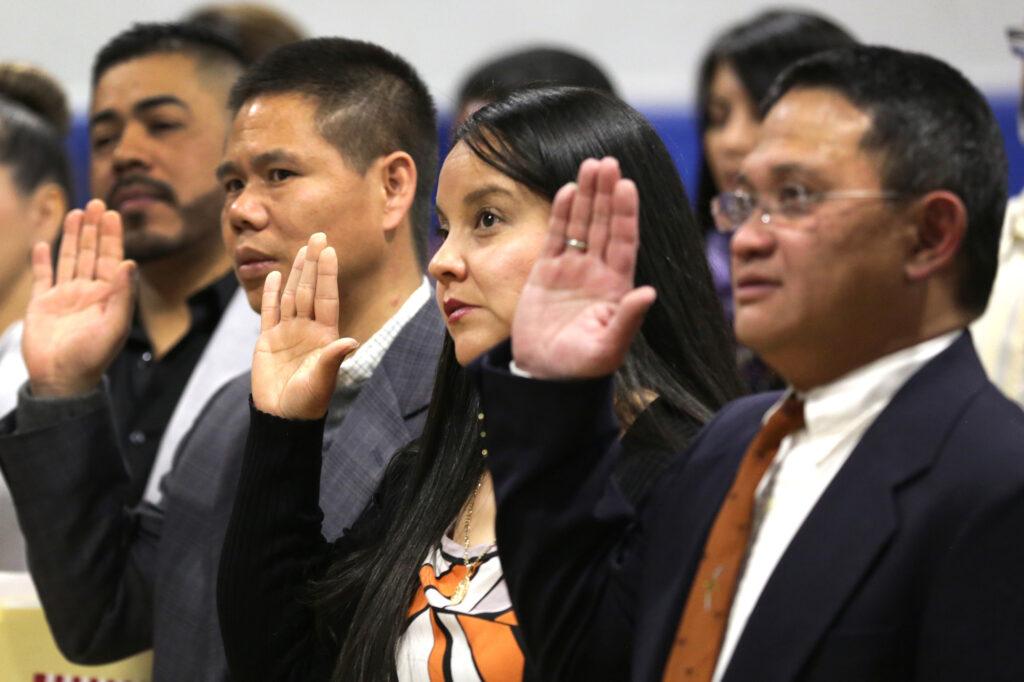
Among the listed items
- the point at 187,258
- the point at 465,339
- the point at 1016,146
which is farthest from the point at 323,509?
the point at 1016,146

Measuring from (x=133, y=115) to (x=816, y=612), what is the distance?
101 inches

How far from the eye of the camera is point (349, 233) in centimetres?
248

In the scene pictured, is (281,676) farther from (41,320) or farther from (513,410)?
(41,320)

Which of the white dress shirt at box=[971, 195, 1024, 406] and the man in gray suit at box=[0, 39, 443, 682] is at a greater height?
the man in gray suit at box=[0, 39, 443, 682]

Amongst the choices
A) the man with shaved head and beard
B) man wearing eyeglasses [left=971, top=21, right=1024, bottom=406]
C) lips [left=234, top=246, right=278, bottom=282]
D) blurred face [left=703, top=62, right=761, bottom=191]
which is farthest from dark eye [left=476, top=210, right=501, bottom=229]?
blurred face [left=703, top=62, right=761, bottom=191]

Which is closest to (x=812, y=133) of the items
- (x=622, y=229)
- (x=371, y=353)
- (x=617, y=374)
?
(x=622, y=229)

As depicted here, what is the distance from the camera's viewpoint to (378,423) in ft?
7.55

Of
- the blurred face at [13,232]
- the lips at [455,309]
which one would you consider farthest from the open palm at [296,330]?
the blurred face at [13,232]

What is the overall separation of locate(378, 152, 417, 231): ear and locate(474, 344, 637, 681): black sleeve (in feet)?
3.06

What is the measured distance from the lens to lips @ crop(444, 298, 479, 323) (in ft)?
6.48

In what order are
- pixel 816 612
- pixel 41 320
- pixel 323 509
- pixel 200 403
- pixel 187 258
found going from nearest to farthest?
pixel 816 612
pixel 323 509
pixel 41 320
pixel 200 403
pixel 187 258

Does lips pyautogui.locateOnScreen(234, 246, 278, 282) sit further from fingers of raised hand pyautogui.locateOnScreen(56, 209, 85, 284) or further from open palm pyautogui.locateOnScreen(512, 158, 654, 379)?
open palm pyautogui.locateOnScreen(512, 158, 654, 379)

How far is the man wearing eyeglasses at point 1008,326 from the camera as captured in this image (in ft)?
9.40

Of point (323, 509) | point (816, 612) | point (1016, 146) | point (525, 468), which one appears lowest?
point (1016, 146)
